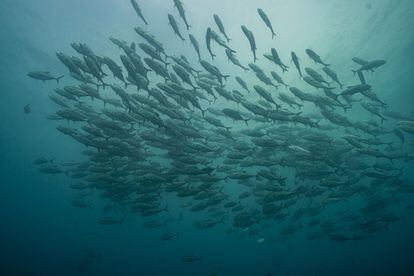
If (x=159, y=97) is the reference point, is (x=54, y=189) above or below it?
above

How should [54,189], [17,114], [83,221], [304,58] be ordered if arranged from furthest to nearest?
[83,221], [54,189], [17,114], [304,58]

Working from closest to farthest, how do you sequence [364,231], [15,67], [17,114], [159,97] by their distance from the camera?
[159,97] < [364,231] < [15,67] < [17,114]

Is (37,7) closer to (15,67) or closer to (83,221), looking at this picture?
(15,67)

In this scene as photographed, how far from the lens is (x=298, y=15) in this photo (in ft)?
61.4

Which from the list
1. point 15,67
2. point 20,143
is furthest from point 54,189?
point 15,67

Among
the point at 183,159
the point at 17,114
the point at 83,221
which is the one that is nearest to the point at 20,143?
the point at 17,114

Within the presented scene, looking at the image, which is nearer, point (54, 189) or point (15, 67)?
point (15, 67)

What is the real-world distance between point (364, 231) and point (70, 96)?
16982mm

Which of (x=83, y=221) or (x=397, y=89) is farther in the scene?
(x=83, y=221)

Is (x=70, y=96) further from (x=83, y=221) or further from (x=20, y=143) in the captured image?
(x=83, y=221)

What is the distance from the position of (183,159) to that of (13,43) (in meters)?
19.8

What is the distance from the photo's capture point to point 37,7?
19.0 meters

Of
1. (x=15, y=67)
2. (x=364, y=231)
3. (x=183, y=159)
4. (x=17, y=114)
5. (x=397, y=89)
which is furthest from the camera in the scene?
(x=17, y=114)

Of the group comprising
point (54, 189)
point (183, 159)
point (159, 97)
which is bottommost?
point (183, 159)
